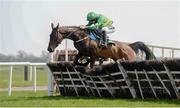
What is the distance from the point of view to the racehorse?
11.8 m

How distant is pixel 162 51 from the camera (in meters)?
15.4

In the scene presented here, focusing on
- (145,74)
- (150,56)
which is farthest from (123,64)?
(150,56)

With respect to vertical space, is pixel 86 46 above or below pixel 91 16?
below

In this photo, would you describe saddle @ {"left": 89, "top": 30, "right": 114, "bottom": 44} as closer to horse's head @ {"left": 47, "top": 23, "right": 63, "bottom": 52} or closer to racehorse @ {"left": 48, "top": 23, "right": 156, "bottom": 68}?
racehorse @ {"left": 48, "top": 23, "right": 156, "bottom": 68}

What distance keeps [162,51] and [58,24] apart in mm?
4484

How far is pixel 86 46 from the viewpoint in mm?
12383

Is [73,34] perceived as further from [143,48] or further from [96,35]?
[143,48]

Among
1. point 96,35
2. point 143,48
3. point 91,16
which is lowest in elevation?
point 143,48

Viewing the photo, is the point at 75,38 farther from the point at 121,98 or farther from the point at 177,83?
the point at 177,83

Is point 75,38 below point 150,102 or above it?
above

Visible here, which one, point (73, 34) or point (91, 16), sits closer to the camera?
point (73, 34)

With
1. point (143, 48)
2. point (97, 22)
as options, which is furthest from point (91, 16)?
point (143, 48)

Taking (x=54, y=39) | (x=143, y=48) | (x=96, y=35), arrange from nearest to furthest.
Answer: (x=54, y=39) → (x=96, y=35) → (x=143, y=48)

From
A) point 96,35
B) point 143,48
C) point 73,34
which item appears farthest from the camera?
point 143,48
